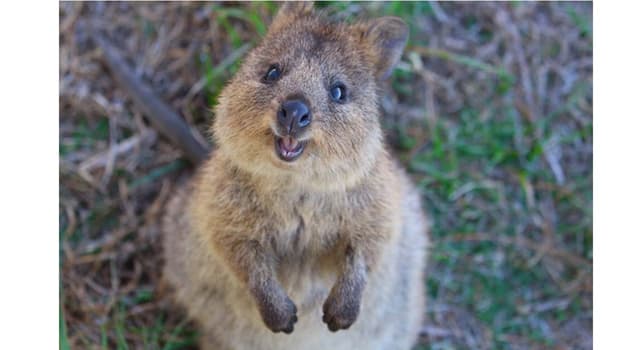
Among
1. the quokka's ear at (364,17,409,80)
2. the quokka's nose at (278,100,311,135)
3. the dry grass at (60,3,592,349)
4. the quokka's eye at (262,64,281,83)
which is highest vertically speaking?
the quokka's nose at (278,100,311,135)

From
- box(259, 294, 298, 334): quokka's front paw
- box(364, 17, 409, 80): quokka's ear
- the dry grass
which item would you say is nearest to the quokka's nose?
box(364, 17, 409, 80): quokka's ear

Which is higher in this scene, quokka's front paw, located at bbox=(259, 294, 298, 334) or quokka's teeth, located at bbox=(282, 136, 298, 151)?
quokka's teeth, located at bbox=(282, 136, 298, 151)

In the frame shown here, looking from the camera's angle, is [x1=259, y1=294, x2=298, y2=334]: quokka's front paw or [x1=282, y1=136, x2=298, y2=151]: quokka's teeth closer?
[x1=282, y1=136, x2=298, y2=151]: quokka's teeth

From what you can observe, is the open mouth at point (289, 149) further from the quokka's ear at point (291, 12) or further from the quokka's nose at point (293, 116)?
the quokka's ear at point (291, 12)

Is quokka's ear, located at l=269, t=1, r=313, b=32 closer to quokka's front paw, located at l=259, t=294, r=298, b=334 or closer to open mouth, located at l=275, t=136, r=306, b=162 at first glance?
open mouth, located at l=275, t=136, r=306, b=162

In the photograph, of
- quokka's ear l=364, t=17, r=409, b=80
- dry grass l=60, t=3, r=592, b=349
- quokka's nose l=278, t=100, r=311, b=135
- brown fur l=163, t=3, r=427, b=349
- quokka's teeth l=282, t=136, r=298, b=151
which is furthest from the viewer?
dry grass l=60, t=3, r=592, b=349

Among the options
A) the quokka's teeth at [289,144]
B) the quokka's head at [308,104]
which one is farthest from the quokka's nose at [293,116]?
the quokka's teeth at [289,144]

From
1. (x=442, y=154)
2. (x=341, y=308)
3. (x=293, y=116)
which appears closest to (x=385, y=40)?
(x=293, y=116)

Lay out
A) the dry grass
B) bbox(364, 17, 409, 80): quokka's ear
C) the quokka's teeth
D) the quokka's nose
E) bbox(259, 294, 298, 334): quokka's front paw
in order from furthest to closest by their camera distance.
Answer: the dry grass → bbox(364, 17, 409, 80): quokka's ear → bbox(259, 294, 298, 334): quokka's front paw → the quokka's teeth → the quokka's nose
